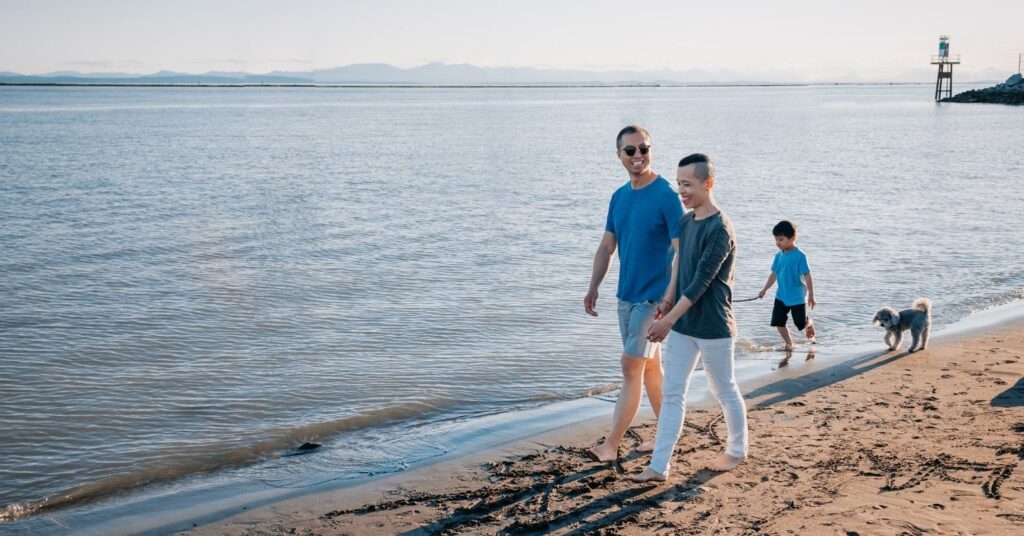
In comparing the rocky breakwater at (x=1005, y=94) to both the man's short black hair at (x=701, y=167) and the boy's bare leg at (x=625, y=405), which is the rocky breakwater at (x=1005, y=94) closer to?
the boy's bare leg at (x=625, y=405)

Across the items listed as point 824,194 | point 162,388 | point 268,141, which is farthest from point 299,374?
point 268,141

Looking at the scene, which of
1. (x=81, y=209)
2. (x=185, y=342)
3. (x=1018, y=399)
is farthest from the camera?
(x=81, y=209)

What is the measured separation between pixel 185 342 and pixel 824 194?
2026 centimetres

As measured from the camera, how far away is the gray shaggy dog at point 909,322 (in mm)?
9367

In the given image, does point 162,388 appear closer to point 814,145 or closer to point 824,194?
point 824,194

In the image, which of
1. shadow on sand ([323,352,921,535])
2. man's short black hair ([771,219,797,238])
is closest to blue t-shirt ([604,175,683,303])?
shadow on sand ([323,352,921,535])

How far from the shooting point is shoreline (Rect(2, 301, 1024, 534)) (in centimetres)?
591

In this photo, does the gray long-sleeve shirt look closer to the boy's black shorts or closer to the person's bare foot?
the person's bare foot

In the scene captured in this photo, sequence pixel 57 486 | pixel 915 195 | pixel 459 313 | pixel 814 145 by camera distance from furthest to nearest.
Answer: pixel 814 145, pixel 915 195, pixel 459 313, pixel 57 486

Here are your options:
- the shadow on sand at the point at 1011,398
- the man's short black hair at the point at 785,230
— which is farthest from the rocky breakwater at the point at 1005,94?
the shadow on sand at the point at 1011,398

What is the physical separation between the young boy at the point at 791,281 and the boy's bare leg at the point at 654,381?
10.8ft

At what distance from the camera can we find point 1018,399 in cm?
725

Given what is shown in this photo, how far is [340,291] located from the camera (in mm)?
13227

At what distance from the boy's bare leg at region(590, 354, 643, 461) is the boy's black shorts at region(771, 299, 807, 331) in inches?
150
